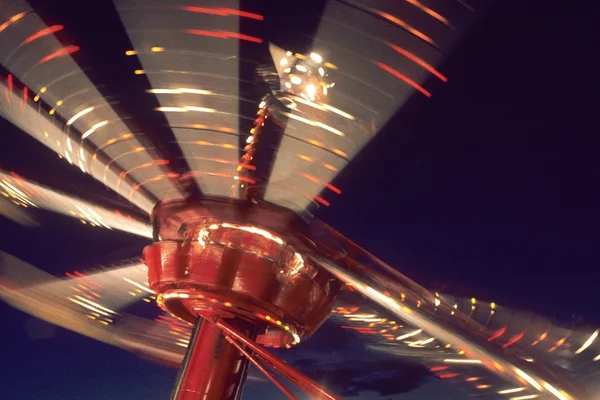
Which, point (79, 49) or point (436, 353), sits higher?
point (79, 49)

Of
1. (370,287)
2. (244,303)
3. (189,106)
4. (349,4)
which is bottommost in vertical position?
(244,303)

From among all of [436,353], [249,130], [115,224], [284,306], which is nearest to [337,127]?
[249,130]

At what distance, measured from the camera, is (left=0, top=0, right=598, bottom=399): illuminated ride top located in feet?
6.16

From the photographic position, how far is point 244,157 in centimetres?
240

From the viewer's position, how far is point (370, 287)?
3.04 meters

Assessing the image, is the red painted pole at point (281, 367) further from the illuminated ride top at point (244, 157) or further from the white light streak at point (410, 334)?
the white light streak at point (410, 334)

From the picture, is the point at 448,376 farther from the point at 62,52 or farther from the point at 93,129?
the point at 62,52

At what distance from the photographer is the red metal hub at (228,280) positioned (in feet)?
9.54

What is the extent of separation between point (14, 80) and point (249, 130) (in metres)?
0.97

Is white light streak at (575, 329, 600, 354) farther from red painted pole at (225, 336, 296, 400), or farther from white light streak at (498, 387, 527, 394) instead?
red painted pole at (225, 336, 296, 400)

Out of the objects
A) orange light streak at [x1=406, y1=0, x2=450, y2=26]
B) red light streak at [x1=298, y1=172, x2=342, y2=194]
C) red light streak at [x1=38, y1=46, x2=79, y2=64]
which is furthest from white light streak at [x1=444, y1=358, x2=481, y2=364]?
red light streak at [x1=38, y1=46, x2=79, y2=64]

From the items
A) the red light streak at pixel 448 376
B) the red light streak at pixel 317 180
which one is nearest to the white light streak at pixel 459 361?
the red light streak at pixel 448 376

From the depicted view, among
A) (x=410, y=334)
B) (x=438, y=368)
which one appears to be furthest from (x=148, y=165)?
(x=438, y=368)

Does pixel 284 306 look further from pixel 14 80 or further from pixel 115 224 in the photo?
pixel 14 80
